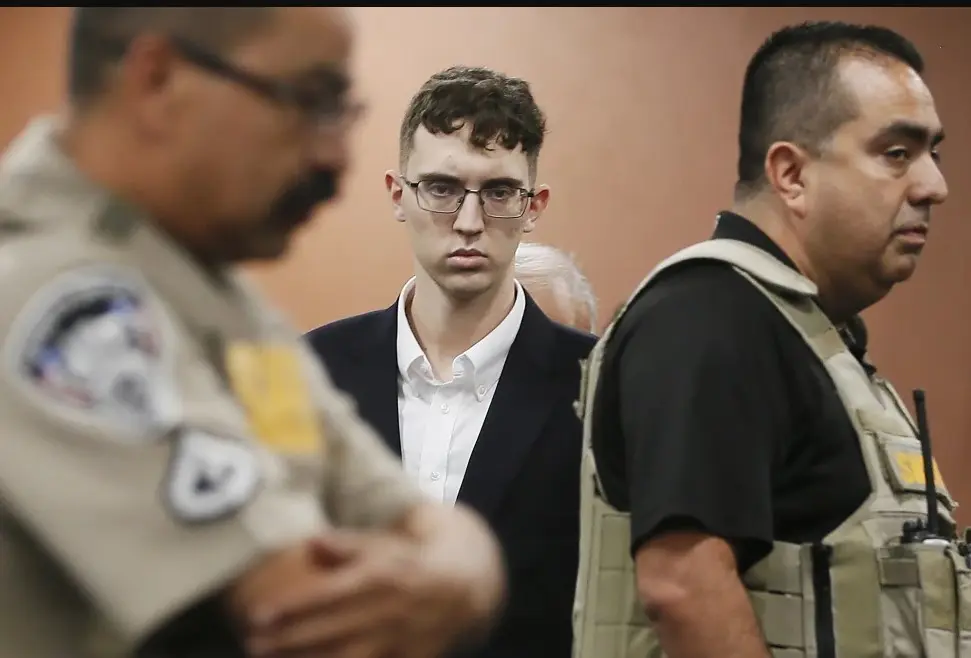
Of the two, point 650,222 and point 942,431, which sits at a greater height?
point 650,222

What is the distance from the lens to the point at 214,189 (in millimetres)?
534

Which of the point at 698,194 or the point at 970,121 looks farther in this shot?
the point at 970,121

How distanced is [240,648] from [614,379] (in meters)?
0.51

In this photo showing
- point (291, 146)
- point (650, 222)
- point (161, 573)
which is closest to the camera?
point (161, 573)

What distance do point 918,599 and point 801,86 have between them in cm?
50

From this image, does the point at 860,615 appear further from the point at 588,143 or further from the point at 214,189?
the point at 214,189

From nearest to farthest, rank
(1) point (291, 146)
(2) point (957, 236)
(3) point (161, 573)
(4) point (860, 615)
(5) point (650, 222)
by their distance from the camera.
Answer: (3) point (161, 573) → (1) point (291, 146) → (4) point (860, 615) → (5) point (650, 222) → (2) point (957, 236)

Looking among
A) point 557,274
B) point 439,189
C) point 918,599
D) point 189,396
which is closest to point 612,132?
point 557,274

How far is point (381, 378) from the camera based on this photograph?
0.74 m

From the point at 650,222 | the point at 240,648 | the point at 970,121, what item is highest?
the point at 970,121

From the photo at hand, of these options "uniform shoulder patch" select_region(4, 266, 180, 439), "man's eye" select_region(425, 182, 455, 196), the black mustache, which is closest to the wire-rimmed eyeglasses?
"man's eye" select_region(425, 182, 455, 196)

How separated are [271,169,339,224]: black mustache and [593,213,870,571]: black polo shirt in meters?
0.40

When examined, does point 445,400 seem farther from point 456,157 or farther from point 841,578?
point 841,578

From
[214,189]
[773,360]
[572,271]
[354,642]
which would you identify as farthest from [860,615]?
[214,189]
